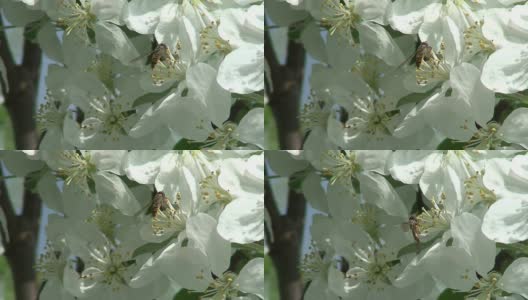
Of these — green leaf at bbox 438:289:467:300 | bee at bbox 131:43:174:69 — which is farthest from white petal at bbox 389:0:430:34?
green leaf at bbox 438:289:467:300

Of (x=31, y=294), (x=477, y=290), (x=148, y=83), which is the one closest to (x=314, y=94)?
(x=148, y=83)

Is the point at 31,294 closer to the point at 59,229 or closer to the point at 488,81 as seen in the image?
the point at 59,229

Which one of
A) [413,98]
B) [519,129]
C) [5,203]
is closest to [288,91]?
[413,98]

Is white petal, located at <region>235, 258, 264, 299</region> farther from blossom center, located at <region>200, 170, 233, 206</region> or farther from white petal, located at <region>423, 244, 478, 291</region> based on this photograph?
white petal, located at <region>423, 244, 478, 291</region>

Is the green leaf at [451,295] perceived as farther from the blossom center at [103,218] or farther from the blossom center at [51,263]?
the blossom center at [51,263]

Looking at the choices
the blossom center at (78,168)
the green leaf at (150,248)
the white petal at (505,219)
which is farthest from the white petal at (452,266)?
the blossom center at (78,168)

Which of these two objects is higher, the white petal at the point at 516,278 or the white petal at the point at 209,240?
the white petal at the point at 209,240
